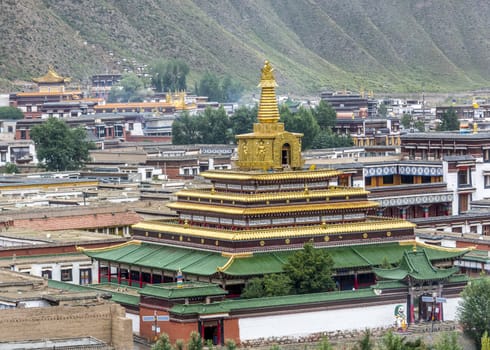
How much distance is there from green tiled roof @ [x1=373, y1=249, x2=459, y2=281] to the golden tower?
861cm

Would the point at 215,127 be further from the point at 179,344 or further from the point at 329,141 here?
the point at 179,344

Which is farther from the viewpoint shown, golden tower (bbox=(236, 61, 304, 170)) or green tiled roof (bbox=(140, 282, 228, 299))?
golden tower (bbox=(236, 61, 304, 170))

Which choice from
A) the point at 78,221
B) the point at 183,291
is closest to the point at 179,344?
the point at 183,291

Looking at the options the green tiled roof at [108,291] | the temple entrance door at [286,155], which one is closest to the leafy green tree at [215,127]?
the temple entrance door at [286,155]

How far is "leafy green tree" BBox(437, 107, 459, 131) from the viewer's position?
562ft

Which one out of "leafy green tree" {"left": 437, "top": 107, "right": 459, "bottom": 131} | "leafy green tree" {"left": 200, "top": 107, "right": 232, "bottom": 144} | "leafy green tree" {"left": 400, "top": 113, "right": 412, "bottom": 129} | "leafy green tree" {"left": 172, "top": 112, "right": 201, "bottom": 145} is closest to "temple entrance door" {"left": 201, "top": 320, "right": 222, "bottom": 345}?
"leafy green tree" {"left": 172, "top": 112, "right": 201, "bottom": 145}

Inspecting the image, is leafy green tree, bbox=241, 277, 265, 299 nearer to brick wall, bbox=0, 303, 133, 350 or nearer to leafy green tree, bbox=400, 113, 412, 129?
brick wall, bbox=0, 303, 133, 350

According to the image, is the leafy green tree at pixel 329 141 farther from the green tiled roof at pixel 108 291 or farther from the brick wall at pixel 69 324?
the brick wall at pixel 69 324

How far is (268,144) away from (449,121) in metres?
91.2

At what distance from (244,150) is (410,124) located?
349 ft

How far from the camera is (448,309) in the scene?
77.8 m

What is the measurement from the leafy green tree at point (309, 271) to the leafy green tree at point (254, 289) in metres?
1.48

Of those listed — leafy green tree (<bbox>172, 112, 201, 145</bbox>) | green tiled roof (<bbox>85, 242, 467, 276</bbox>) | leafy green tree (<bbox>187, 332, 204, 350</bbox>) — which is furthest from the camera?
leafy green tree (<bbox>172, 112, 201, 145</bbox>)

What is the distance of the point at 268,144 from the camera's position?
8419cm
